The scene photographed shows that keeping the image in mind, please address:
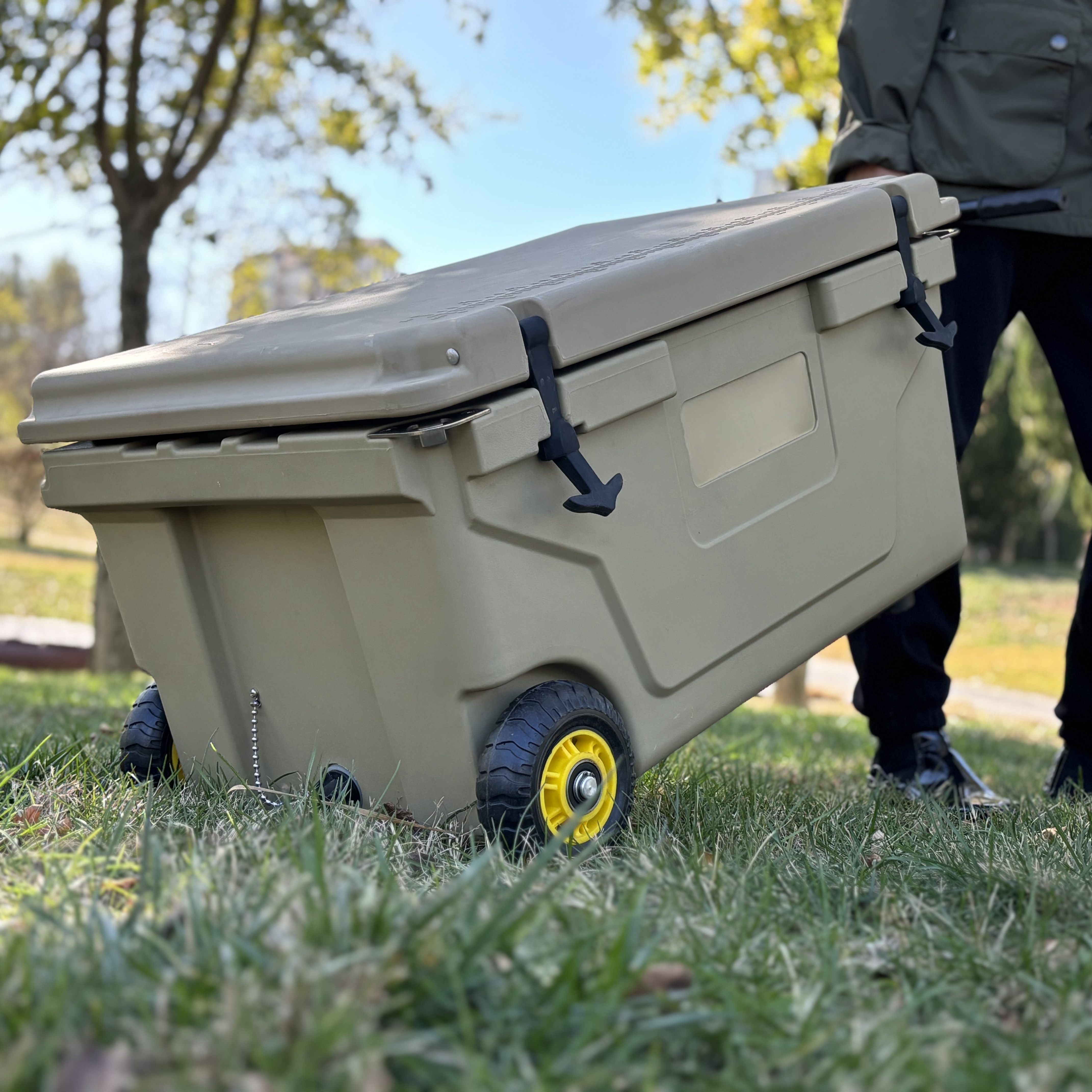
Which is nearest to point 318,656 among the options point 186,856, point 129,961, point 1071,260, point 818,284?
point 186,856

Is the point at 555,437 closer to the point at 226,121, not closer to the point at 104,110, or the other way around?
the point at 226,121

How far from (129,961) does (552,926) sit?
43 centimetres

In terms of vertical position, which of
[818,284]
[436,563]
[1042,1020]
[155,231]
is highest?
[155,231]

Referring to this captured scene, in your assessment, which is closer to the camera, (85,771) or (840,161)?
(85,771)

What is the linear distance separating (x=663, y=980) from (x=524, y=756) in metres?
0.65

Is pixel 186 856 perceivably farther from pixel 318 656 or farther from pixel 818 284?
pixel 818 284

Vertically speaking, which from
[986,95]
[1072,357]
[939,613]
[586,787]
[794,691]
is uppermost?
[986,95]

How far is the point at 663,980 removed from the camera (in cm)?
118

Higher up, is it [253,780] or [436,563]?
[436,563]

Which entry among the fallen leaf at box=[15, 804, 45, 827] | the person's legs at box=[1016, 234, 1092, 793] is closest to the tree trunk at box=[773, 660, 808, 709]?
the person's legs at box=[1016, 234, 1092, 793]

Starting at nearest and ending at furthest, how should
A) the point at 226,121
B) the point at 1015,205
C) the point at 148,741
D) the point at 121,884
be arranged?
the point at 121,884, the point at 148,741, the point at 1015,205, the point at 226,121

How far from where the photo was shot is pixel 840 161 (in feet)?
9.07

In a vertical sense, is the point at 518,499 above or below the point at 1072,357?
above

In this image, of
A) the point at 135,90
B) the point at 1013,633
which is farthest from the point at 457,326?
the point at 1013,633
